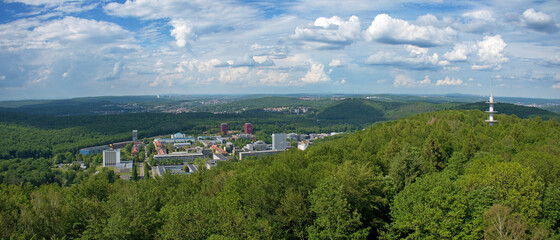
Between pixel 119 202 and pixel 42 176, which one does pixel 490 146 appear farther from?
pixel 42 176

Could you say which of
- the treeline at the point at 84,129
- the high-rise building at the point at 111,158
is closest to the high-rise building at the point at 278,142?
the treeline at the point at 84,129

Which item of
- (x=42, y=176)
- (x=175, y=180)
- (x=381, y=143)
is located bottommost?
(x=42, y=176)

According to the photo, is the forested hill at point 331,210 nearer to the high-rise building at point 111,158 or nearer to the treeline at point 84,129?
the high-rise building at point 111,158

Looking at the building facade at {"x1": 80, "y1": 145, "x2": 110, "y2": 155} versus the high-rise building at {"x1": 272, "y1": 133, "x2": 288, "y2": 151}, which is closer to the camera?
the building facade at {"x1": 80, "y1": 145, "x2": 110, "y2": 155}

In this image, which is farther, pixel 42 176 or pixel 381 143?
pixel 42 176

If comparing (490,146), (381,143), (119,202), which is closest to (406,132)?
(381,143)

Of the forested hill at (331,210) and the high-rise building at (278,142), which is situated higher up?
the forested hill at (331,210)

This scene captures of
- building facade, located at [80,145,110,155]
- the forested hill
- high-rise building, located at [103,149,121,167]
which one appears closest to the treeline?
building facade, located at [80,145,110,155]

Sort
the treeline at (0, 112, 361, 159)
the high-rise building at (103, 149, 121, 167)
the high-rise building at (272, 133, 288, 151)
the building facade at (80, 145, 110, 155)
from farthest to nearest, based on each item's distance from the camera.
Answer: the high-rise building at (272, 133, 288, 151), the building facade at (80, 145, 110, 155), the treeline at (0, 112, 361, 159), the high-rise building at (103, 149, 121, 167)

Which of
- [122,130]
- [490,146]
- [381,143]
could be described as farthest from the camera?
[122,130]

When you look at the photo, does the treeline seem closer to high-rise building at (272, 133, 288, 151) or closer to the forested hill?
high-rise building at (272, 133, 288, 151)

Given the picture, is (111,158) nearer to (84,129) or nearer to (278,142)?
(278,142)
